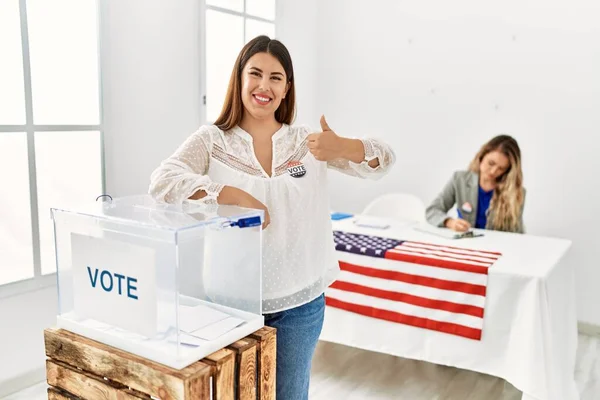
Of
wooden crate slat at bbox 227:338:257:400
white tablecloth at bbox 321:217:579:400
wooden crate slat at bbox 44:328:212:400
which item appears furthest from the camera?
white tablecloth at bbox 321:217:579:400

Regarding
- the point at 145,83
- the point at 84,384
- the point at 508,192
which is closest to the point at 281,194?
the point at 84,384

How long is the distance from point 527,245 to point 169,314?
2290 mm

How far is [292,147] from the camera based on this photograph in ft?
4.71

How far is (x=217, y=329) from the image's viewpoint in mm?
1054

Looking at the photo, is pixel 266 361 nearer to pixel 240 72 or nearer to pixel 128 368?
pixel 128 368

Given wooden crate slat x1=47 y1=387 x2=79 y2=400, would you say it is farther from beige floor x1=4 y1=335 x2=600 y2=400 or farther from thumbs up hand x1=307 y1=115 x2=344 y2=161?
beige floor x1=4 y1=335 x2=600 y2=400

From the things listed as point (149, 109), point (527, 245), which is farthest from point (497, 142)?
point (149, 109)

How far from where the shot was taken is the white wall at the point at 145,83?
291 centimetres

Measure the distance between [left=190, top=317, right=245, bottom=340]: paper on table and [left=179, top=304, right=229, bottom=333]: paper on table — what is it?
0.01 m

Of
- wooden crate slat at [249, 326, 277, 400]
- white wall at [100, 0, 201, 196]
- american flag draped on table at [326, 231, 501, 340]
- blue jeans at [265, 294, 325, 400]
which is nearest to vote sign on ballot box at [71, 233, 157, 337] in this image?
wooden crate slat at [249, 326, 277, 400]

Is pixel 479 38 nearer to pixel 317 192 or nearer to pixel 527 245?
pixel 527 245

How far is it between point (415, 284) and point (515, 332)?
0.46 m

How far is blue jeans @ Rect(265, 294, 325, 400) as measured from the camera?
4.42 feet

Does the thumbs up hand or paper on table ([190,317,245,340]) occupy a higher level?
the thumbs up hand
